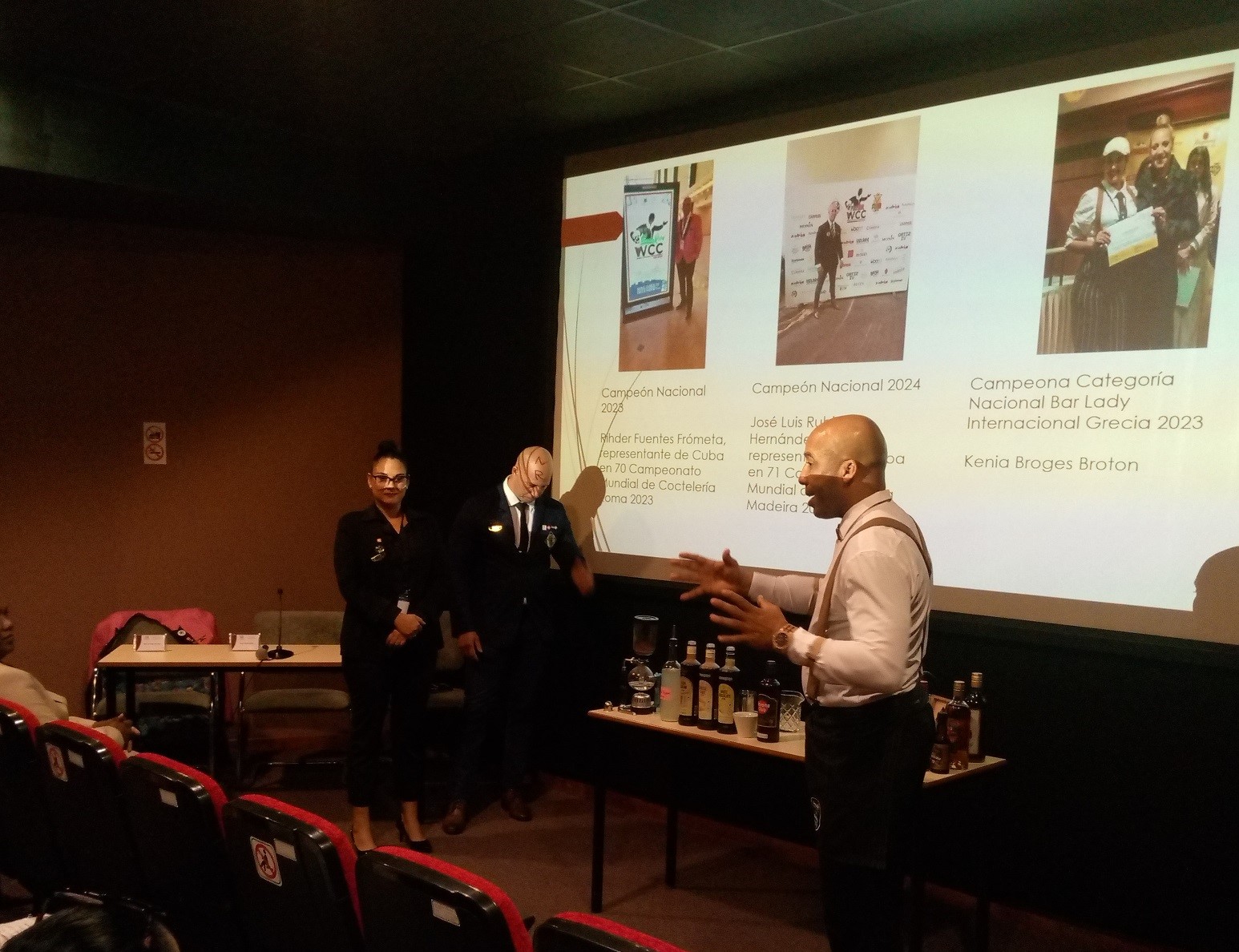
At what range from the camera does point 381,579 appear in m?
3.87

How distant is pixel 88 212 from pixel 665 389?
311cm

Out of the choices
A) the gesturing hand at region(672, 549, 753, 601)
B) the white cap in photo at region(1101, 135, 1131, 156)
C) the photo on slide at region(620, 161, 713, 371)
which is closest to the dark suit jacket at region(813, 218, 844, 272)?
the photo on slide at region(620, 161, 713, 371)

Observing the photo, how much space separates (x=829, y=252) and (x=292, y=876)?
2.89 metres

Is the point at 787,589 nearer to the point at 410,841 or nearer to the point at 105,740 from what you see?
the point at 105,740

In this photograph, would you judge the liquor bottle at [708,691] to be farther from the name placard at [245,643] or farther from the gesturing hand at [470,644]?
the name placard at [245,643]

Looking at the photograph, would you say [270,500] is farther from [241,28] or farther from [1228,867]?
[1228,867]

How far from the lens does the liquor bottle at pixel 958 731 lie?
2971 mm

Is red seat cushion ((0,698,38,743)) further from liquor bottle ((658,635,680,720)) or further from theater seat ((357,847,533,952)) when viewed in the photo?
liquor bottle ((658,635,680,720))

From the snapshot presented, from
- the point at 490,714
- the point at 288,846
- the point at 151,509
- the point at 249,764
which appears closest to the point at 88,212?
the point at 151,509

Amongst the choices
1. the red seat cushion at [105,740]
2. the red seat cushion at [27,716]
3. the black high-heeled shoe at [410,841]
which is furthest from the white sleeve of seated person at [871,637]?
the black high-heeled shoe at [410,841]

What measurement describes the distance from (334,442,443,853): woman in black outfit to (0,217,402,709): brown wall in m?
2.15

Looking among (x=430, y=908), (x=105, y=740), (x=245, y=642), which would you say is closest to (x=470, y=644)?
(x=245, y=642)

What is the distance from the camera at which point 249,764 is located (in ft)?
16.8

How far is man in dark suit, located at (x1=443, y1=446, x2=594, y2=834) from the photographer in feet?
14.3
